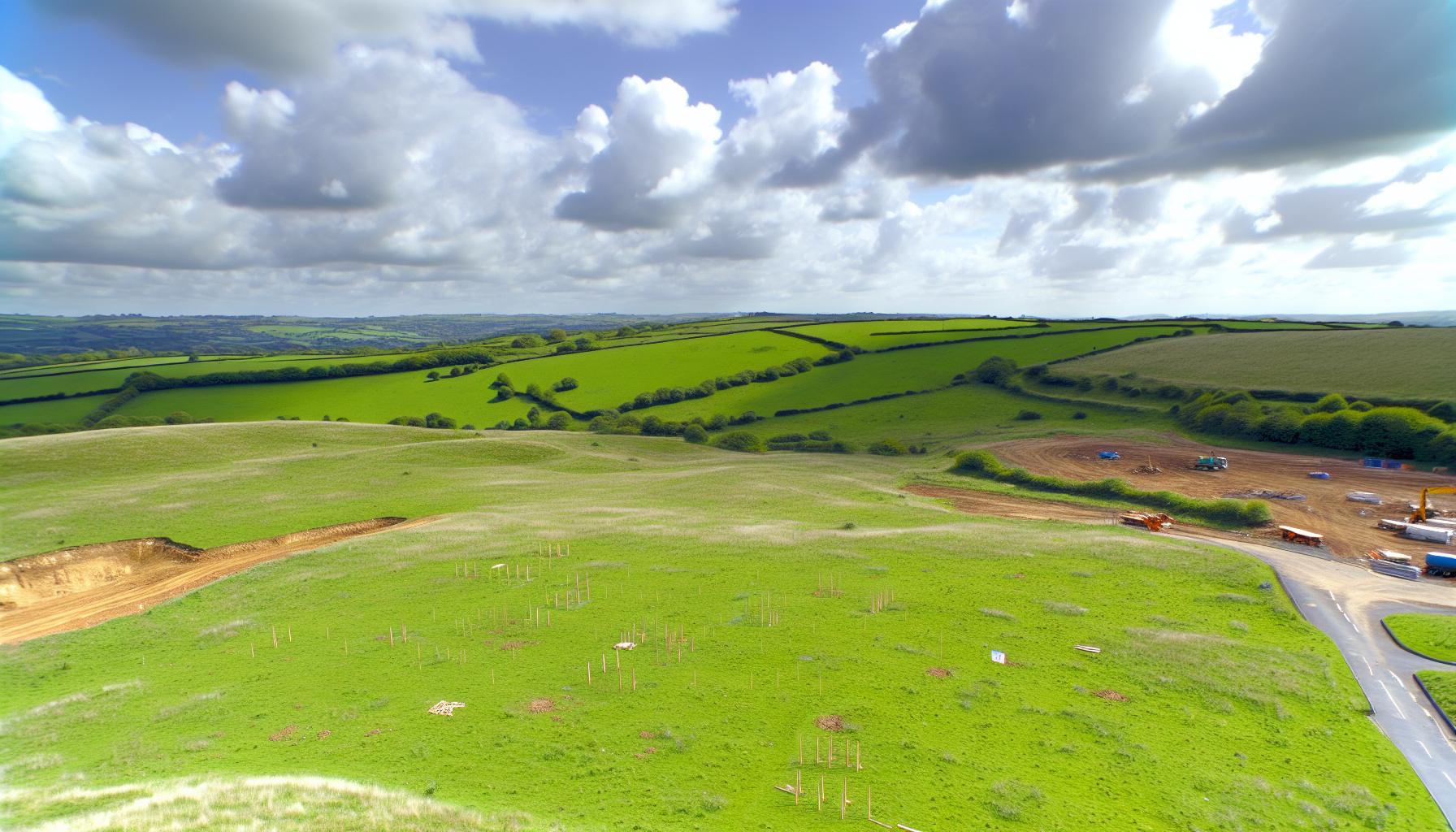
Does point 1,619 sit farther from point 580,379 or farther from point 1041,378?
point 1041,378

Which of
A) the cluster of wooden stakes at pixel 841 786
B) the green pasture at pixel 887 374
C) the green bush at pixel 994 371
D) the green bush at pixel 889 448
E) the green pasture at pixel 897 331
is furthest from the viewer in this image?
the green pasture at pixel 897 331

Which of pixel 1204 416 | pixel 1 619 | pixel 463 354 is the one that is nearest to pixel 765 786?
pixel 1 619

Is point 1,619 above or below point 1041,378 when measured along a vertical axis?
below

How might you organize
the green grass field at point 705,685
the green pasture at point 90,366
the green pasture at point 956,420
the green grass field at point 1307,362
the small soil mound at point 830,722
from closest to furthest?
the green grass field at point 705,685 < the small soil mound at point 830,722 < the green grass field at point 1307,362 < the green pasture at point 956,420 < the green pasture at point 90,366

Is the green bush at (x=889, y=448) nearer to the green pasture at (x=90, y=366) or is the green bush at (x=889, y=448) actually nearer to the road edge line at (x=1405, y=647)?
the road edge line at (x=1405, y=647)

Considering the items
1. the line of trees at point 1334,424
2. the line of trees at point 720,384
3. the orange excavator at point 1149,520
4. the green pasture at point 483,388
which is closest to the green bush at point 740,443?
the line of trees at point 720,384

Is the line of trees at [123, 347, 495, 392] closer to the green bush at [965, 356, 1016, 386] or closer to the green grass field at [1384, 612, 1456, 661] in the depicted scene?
the green bush at [965, 356, 1016, 386]
